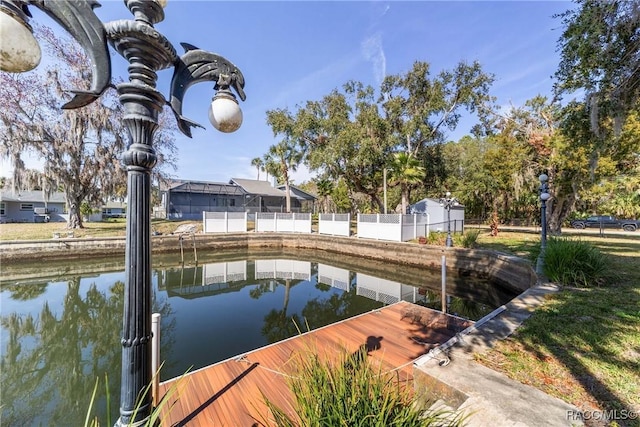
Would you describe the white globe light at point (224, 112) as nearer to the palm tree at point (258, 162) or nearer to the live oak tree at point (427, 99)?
the live oak tree at point (427, 99)

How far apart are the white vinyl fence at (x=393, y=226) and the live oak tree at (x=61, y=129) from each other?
14833 millimetres

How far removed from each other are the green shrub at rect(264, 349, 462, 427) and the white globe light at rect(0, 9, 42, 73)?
2006 mm

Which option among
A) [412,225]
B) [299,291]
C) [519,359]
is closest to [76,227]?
[299,291]

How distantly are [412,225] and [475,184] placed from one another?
14222 millimetres

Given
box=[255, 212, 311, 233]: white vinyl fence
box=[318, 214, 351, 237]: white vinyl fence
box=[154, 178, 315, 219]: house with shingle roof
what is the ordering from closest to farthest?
box=[318, 214, 351, 237]: white vinyl fence, box=[255, 212, 311, 233]: white vinyl fence, box=[154, 178, 315, 219]: house with shingle roof

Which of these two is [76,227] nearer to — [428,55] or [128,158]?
[128,158]

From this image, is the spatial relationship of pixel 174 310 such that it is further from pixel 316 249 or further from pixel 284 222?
pixel 284 222

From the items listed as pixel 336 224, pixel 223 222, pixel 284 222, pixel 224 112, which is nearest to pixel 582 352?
pixel 224 112

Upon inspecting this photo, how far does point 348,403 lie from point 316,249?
13136 mm

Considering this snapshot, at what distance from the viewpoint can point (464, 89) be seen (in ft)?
49.3

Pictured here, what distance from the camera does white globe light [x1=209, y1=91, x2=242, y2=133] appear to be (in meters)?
1.65

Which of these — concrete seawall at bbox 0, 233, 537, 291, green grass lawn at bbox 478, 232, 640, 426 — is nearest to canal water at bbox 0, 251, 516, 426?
concrete seawall at bbox 0, 233, 537, 291

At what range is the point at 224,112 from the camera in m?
1.64

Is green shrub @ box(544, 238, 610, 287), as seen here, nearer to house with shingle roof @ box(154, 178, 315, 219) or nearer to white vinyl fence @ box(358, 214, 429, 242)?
white vinyl fence @ box(358, 214, 429, 242)
